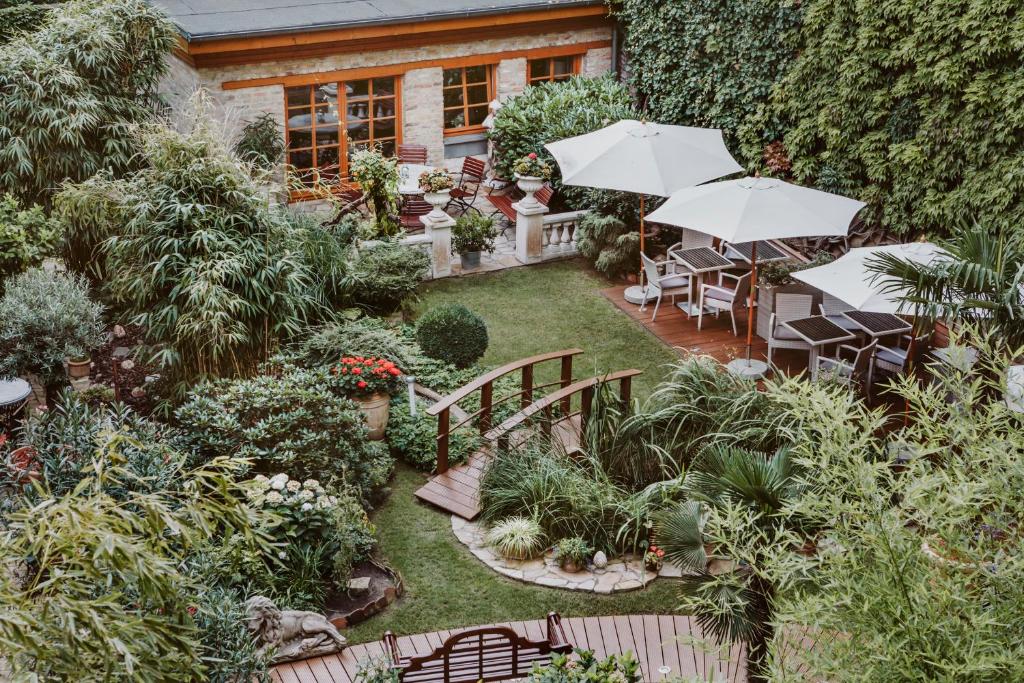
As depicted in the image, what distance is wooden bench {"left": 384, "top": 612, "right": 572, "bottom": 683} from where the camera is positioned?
652 centimetres

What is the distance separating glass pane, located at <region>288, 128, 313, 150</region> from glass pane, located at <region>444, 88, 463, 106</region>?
232 cm

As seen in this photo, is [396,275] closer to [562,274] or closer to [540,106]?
[562,274]

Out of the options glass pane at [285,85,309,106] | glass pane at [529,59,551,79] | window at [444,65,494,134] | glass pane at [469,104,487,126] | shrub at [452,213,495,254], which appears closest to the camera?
shrub at [452,213,495,254]

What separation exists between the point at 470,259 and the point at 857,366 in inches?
224

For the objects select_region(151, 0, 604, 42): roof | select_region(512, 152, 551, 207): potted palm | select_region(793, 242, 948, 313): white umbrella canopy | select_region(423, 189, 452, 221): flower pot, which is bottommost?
select_region(793, 242, 948, 313): white umbrella canopy

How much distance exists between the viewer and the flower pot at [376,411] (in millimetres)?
9820

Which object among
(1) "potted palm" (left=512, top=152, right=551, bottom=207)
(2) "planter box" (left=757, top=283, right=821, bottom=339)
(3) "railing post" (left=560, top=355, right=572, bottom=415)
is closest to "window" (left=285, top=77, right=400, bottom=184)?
(1) "potted palm" (left=512, top=152, right=551, bottom=207)

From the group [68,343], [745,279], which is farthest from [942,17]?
[68,343]

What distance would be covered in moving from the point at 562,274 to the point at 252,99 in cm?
509

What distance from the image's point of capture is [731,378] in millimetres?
9680

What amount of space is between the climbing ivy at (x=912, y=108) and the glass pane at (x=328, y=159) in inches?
254

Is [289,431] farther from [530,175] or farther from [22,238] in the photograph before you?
[530,175]

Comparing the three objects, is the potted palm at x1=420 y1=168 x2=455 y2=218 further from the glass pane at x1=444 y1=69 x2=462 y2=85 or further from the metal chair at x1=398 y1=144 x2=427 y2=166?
the glass pane at x1=444 y1=69 x2=462 y2=85

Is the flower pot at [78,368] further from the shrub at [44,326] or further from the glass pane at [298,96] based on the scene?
the glass pane at [298,96]
